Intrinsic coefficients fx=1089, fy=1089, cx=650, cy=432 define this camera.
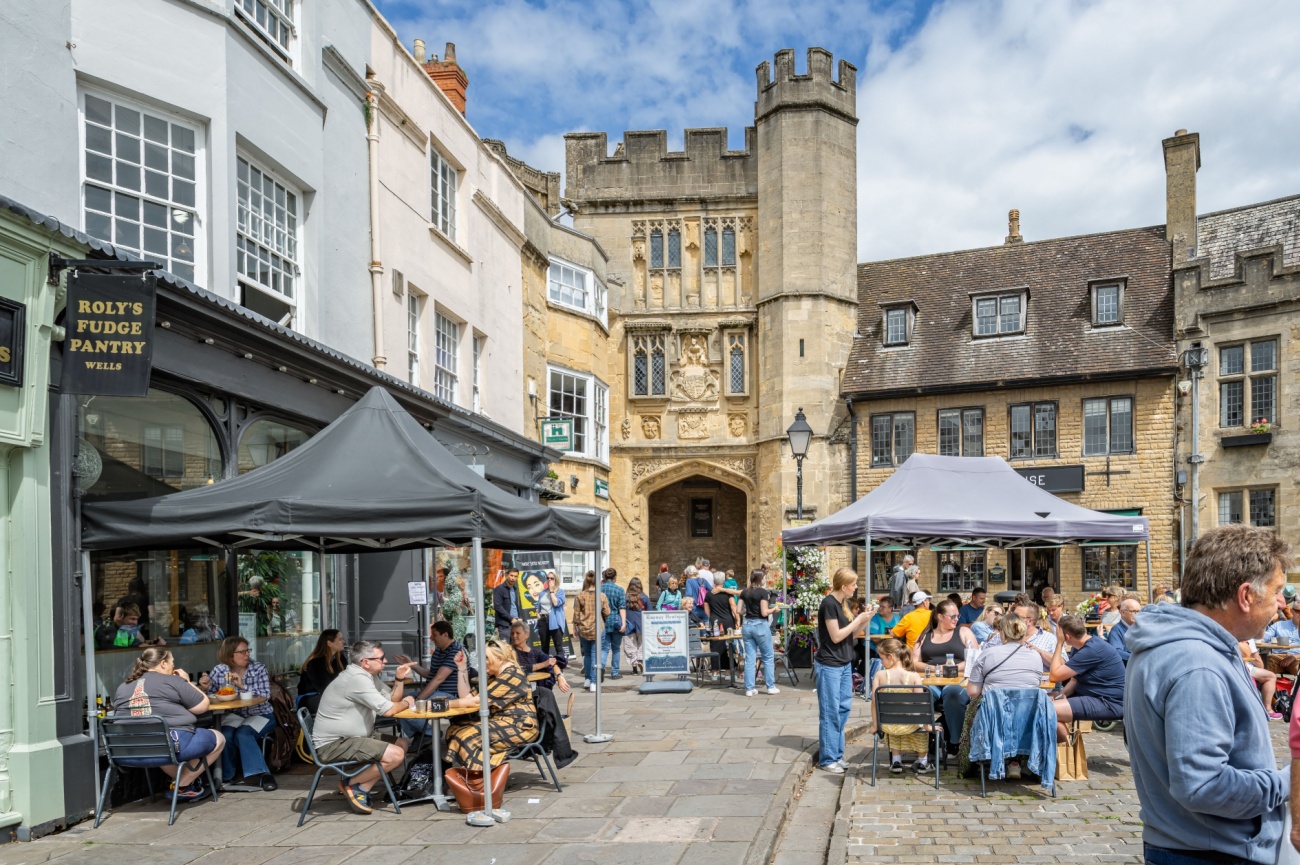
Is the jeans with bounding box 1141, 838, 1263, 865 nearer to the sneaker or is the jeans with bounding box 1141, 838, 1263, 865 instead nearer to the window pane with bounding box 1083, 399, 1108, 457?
the sneaker

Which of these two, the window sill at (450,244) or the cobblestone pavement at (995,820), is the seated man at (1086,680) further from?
the window sill at (450,244)

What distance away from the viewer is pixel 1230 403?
992 inches

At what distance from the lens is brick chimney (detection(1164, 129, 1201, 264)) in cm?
2675

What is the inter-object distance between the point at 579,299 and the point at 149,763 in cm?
1963

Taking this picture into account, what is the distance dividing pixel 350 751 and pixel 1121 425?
75.8ft

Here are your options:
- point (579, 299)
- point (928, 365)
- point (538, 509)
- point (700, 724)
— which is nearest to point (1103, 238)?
point (928, 365)

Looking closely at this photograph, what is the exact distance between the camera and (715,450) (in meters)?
29.6

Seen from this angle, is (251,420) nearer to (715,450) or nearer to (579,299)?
(579,299)

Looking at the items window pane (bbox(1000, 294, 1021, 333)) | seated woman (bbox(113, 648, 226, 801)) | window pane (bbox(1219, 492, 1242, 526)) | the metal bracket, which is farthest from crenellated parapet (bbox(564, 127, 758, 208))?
seated woman (bbox(113, 648, 226, 801))

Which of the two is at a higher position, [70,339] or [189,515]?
[70,339]

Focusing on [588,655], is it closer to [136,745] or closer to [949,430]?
[136,745]

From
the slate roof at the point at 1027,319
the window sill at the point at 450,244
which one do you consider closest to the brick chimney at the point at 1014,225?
the slate roof at the point at 1027,319

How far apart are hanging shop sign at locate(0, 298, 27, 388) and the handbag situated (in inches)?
317

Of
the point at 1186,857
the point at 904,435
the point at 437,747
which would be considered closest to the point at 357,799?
the point at 437,747
